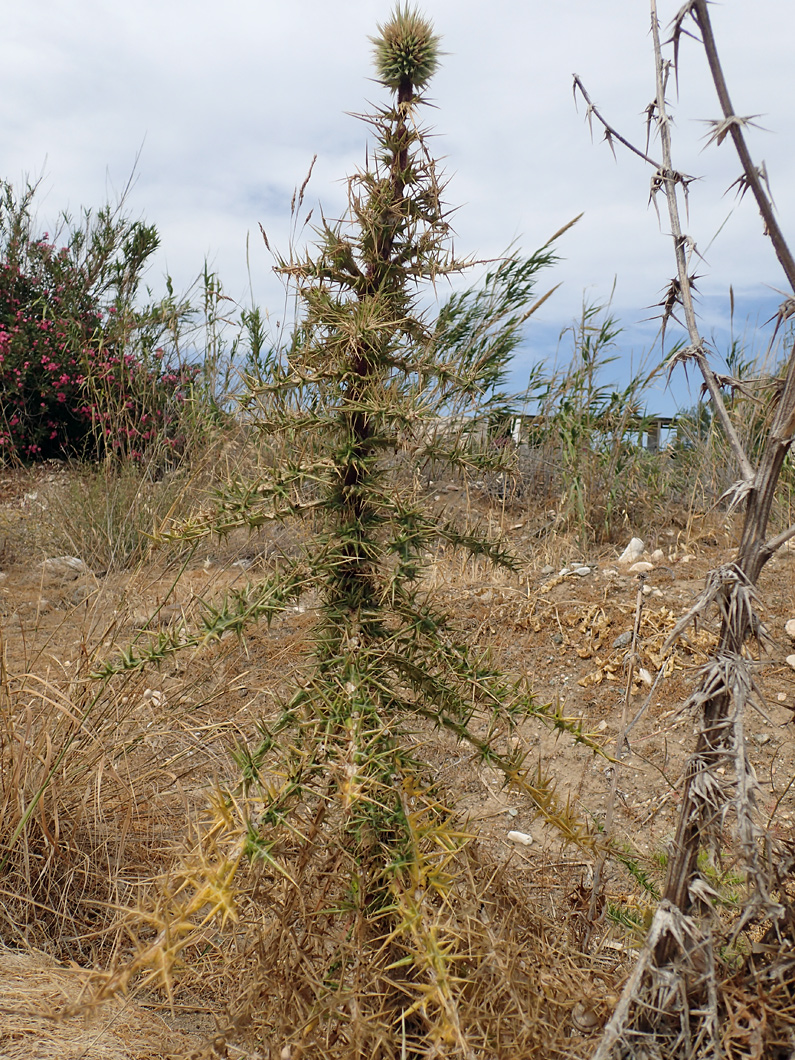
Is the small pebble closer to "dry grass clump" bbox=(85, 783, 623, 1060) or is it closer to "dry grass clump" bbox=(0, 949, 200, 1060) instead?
"dry grass clump" bbox=(85, 783, 623, 1060)

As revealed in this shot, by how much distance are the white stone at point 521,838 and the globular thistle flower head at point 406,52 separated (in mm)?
2246

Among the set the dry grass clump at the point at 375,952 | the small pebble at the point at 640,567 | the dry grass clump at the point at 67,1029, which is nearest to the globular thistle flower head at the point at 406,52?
the dry grass clump at the point at 375,952

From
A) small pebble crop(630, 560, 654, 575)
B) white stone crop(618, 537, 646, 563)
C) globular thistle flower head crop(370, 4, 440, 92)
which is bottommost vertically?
small pebble crop(630, 560, 654, 575)

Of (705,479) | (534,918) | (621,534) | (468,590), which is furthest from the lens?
(705,479)

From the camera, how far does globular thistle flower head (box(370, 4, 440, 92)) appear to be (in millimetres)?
1437

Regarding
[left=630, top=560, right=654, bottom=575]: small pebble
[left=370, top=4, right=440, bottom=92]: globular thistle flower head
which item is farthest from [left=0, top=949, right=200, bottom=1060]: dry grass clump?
[left=630, top=560, right=654, bottom=575]: small pebble

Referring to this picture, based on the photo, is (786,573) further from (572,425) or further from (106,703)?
(106,703)

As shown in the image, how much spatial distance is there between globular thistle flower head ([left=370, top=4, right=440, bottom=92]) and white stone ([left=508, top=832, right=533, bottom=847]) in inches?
88.4

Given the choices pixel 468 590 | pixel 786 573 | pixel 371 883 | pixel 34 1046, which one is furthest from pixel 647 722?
pixel 34 1046

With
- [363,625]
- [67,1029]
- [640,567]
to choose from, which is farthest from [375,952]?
[640,567]

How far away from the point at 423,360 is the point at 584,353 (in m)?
4.82

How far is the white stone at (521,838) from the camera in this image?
106 inches

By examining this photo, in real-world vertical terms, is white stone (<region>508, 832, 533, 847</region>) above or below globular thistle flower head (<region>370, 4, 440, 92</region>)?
below

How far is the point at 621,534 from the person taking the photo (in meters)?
5.79
